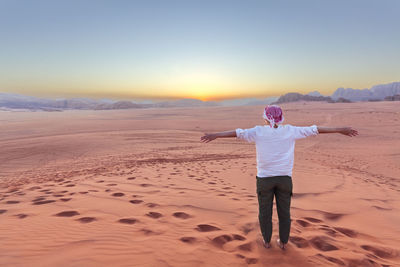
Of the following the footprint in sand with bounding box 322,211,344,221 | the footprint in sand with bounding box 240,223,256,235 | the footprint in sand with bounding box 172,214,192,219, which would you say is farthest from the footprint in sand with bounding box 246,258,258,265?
the footprint in sand with bounding box 322,211,344,221

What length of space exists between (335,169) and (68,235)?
28.6ft

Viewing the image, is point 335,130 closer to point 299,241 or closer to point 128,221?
point 299,241

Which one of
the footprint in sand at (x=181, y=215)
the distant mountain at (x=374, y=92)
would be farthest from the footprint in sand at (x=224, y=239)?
the distant mountain at (x=374, y=92)

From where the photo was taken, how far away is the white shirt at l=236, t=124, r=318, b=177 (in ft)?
8.33

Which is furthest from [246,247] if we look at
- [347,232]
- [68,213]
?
[68,213]

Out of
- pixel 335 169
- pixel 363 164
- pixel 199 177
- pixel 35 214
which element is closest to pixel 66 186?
pixel 35 214

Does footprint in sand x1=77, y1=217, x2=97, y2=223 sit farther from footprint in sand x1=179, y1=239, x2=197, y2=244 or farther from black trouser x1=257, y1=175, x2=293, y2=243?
black trouser x1=257, y1=175, x2=293, y2=243

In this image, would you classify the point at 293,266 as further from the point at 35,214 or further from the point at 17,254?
the point at 35,214

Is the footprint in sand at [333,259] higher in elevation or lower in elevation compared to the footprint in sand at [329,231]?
higher

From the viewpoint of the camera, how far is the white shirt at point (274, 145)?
8.33 feet

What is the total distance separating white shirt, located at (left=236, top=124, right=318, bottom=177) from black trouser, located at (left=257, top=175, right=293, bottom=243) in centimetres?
9

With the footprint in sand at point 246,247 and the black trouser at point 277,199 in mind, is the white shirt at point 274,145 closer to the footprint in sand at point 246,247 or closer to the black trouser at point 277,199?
the black trouser at point 277,199

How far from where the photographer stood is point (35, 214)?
3814mm

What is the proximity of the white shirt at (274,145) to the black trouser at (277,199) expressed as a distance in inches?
3.4
